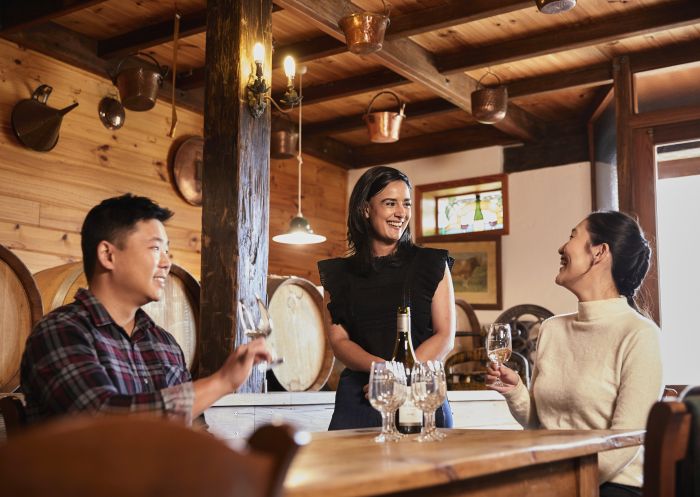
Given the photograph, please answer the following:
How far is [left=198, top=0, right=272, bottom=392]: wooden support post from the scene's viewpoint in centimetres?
369

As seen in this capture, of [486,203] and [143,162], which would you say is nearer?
[143,162]

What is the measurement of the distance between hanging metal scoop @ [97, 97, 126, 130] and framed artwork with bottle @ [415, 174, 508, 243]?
329 cm

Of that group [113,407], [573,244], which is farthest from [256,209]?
[113,407]

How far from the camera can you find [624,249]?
8.53 feet

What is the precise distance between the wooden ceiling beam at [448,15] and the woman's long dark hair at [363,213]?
2.54m

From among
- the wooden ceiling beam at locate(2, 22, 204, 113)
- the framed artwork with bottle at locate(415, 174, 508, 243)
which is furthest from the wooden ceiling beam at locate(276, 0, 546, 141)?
the wooden ceiling beam at locate(2, 22, 204, 113)

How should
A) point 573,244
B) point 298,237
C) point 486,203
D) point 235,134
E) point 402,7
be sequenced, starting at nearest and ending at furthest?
point 573,244, point 235,134, point 402,7, point 298,237, point 486,203

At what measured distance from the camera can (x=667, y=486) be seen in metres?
1.49

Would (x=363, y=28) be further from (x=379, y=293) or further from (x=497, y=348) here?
(x=497, y=348)

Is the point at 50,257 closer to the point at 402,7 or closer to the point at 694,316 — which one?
the point at 402,7

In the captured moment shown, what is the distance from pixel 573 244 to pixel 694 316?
3.61 metres

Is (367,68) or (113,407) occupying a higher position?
(367,68)

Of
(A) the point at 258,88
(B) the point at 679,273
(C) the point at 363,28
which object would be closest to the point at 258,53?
(A) the point at 258,88

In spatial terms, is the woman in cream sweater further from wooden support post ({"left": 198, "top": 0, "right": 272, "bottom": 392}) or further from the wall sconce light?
the wall sconce light
